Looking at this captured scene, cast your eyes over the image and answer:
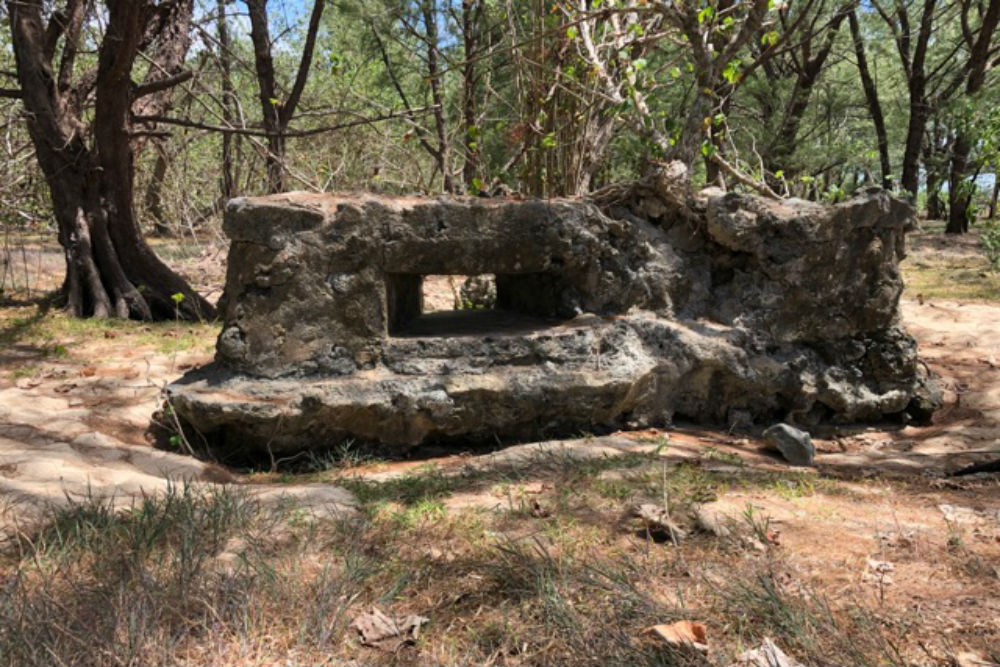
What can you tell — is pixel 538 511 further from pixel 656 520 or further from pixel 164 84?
pixel 164 84

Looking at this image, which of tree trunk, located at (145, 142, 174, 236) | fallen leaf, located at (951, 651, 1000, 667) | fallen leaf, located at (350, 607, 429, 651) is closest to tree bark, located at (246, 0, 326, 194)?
tree trunk, located at (145, 142, 174, 236)

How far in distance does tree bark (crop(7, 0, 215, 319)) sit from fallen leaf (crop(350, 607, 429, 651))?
5.12 metres

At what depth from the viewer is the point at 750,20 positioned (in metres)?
5.08

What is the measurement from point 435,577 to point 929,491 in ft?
6.94

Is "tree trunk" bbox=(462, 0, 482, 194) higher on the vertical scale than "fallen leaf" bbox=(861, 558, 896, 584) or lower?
higher

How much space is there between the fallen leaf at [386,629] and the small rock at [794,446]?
2468mm

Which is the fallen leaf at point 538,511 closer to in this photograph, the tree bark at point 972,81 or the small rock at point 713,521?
the small rock at point 713,521

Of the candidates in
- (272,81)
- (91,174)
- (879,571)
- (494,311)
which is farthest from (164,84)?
(879,571)

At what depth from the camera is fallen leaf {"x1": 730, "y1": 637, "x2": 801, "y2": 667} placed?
166 cm

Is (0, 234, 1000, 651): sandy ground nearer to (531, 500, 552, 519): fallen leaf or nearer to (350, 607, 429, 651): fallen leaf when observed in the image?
(531, 500, 552, 519): fallen leaf

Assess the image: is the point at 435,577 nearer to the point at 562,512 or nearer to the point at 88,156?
the point at 562,512

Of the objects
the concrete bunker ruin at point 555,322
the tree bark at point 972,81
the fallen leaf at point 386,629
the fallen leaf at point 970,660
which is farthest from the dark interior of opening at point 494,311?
the tree bark at point 972,81

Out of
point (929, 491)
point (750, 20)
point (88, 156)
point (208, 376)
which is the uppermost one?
point (750, 20)

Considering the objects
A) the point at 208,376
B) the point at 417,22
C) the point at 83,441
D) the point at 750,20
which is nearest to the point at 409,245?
the point at 208,376
